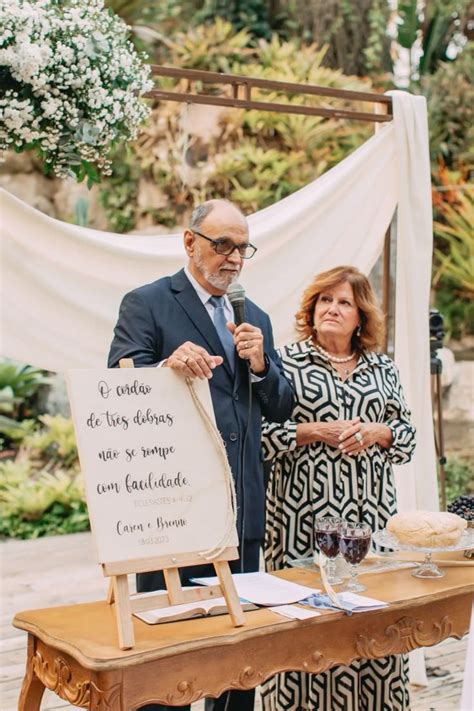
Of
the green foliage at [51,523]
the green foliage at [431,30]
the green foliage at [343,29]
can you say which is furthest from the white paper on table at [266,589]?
the green foliage at [343,29]

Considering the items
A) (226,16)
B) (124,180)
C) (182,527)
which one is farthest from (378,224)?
(226,16)

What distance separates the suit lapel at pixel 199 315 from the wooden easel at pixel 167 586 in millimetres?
565

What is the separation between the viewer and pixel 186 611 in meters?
2.13

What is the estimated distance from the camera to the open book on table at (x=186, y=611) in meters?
2.10

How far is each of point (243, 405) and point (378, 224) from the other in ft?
5.52

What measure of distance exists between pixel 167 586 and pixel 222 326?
2.74 feet

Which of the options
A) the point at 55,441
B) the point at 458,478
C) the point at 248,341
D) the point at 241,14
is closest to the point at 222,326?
the point at 248,341

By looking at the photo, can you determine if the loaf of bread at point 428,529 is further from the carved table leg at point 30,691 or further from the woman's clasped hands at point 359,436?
the carved table leg at point 30,691

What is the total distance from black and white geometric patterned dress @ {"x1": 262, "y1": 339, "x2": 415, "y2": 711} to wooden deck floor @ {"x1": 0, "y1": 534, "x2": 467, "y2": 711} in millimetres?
797

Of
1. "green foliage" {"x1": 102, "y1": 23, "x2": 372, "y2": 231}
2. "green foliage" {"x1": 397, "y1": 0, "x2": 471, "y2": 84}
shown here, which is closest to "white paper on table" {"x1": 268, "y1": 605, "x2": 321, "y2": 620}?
"green foliage" {"x1": 102, "y1": 23, "x2": 372, "y2": 231}

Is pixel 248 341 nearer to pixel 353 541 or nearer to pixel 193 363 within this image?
pixel 193 363

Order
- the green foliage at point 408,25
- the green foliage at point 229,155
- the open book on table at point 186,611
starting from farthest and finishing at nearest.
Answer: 1. the green foliage at point 408,25
2. the green foliage at point 229,155
3. the open book on table at point 186,611

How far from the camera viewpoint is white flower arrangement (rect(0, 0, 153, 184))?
7.97ft

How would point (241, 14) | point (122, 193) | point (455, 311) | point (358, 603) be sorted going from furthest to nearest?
point (241, 14) < point (455, 311) < point (122, 193) < point (358, 603)
